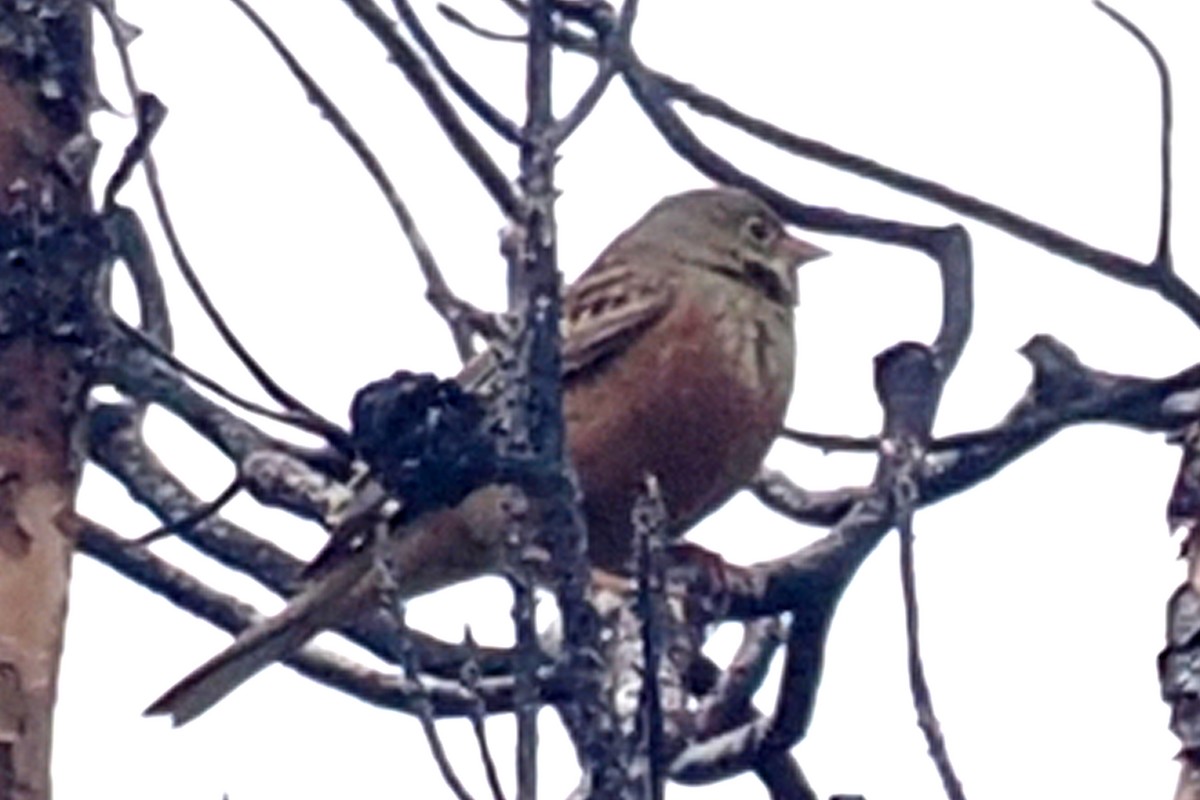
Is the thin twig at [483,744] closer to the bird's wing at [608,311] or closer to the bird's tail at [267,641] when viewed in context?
the bird's tail at [267,641]

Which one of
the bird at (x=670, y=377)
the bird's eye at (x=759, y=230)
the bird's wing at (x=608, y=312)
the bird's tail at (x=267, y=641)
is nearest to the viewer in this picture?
the bird's tail at (x=267, y=641)

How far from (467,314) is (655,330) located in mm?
1582

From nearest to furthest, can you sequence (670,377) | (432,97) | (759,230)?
1. (432,97)
2. (670,377)
3. (759,230)

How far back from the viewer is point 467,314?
5840 millimetres

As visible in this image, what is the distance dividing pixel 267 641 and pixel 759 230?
94.3 inches

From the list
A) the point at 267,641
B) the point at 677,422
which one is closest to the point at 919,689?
the point at 267,641

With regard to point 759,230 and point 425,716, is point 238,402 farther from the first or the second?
point 759,230

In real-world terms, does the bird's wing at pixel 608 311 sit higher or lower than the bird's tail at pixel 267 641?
higher

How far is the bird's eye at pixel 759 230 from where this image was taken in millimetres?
7809

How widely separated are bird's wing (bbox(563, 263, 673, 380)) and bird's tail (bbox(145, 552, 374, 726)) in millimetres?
1177

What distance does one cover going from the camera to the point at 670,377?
724 centimetres

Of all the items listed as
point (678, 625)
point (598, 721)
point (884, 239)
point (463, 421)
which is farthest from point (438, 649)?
point (598, 721)

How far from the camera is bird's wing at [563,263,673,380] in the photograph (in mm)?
7207

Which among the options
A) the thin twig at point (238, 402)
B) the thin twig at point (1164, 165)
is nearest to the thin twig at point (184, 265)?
the thin twig at point (238, 402)
